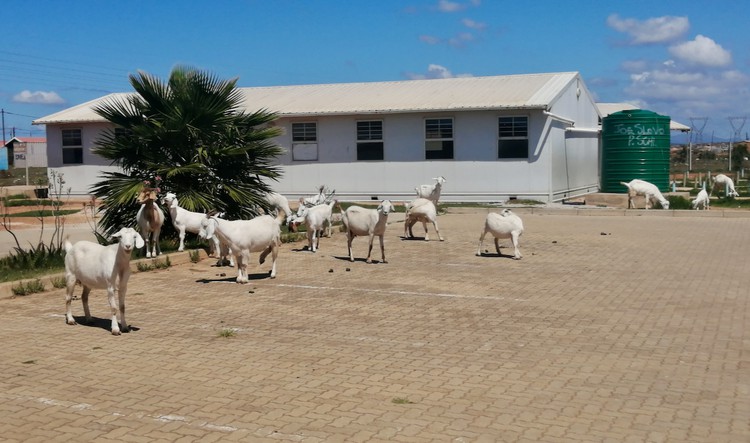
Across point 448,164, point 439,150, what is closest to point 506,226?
point 448,164

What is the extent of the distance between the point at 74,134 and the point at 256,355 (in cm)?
3140

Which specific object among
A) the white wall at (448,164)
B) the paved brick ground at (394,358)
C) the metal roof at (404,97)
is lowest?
the paved brick ground at (394,358)

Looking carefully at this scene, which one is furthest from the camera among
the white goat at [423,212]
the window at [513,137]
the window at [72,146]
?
the window at [72,146]

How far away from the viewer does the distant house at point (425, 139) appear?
32.2 m

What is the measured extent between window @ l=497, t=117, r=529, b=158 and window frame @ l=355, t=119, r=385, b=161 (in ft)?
15.2

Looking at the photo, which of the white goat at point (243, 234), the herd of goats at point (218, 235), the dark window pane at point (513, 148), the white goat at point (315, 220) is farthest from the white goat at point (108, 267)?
the dark window pane at point (513, 148)

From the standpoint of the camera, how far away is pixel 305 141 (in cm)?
3500

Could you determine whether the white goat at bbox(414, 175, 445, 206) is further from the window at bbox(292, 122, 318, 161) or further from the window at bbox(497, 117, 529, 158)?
the window at bbox(292, 122, 318, 161)

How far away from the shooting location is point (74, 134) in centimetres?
3778

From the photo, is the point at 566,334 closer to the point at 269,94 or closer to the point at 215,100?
the point at 215,100

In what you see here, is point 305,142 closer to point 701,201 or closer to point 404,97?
point 404,97

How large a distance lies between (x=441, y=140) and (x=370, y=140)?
290cm

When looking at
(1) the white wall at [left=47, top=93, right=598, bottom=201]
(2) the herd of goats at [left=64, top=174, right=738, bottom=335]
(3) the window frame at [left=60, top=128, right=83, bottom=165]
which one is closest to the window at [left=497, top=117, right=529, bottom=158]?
(1) the white wall at [left=47, top=93, right=598, bottom=201]

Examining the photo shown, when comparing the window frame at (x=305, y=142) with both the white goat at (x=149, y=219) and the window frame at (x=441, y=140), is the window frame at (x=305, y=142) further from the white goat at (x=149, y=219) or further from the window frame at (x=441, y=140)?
the white goat at (x=149, y=219)
